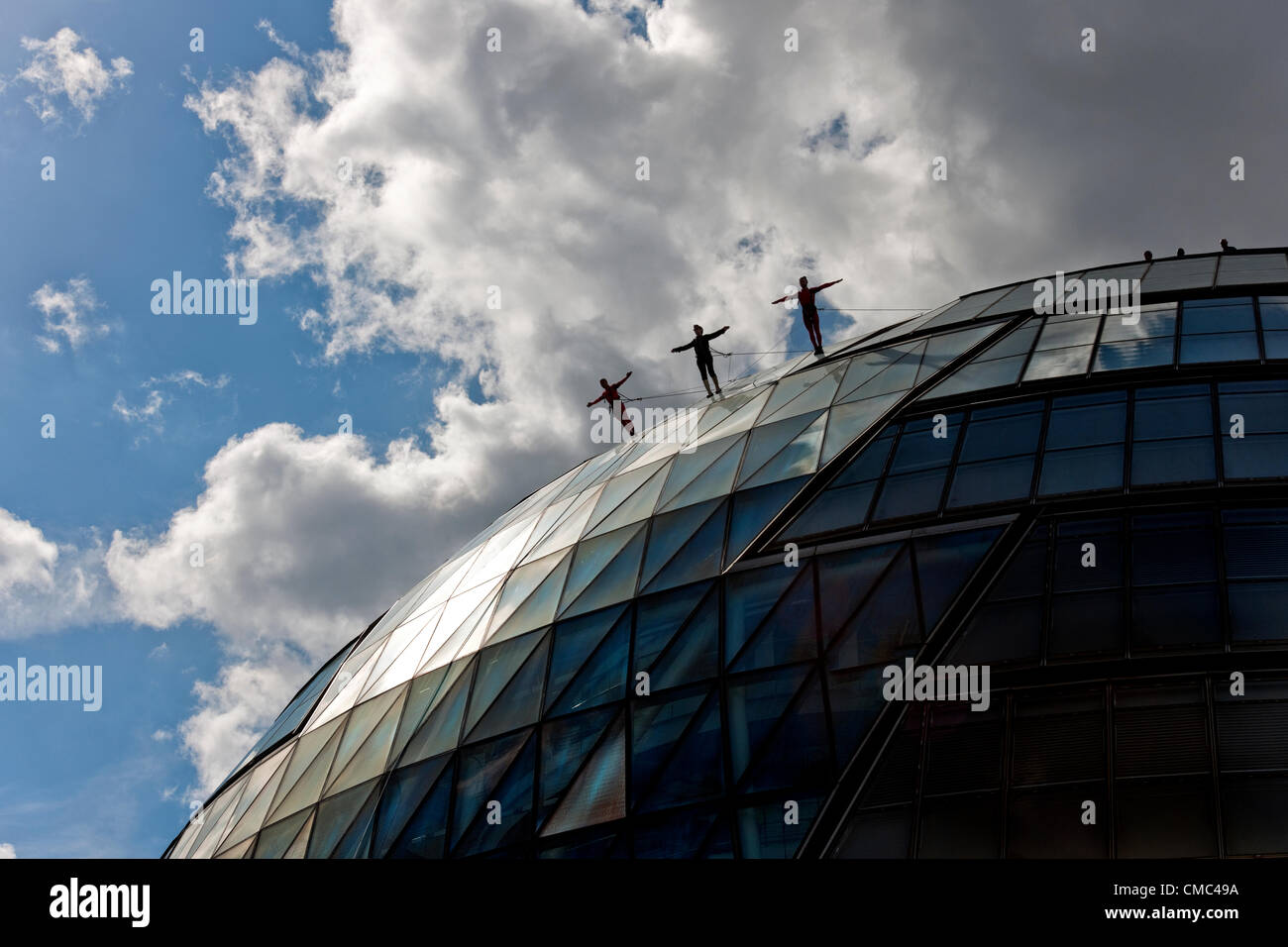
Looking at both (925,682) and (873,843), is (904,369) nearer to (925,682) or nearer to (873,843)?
(925,682)

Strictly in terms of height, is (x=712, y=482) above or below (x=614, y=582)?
above

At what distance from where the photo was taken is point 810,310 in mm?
28453

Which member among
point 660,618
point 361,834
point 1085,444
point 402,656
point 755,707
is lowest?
point 361,834

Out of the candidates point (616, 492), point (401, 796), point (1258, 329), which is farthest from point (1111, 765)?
point (616, 492)

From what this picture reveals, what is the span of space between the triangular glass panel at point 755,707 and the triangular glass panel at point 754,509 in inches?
137

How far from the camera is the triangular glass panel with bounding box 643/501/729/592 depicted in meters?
19.8

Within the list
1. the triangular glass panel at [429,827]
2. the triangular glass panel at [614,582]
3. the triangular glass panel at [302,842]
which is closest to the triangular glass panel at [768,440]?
the triangular glass panel at [614,582]

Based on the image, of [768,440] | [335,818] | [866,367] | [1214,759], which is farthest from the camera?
[866,367]

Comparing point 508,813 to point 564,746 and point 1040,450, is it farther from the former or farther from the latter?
point 1040,450

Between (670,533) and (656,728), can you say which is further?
(670,533)

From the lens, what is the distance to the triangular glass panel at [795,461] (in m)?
21.1

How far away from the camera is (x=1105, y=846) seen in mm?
12055

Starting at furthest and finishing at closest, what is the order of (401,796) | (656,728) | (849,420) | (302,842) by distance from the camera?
(849,420)
(302,842)
(401,796)
(656,728)

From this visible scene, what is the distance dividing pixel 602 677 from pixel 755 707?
12.7 feet
